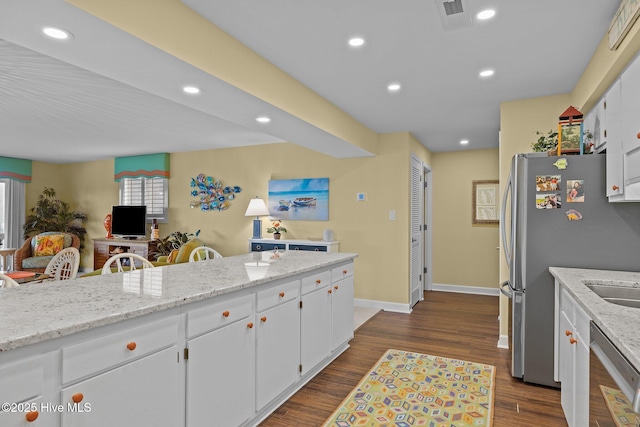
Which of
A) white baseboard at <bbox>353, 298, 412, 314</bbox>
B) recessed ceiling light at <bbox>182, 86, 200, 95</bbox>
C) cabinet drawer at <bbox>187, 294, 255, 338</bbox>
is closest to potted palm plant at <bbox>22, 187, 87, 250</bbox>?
white baseboard at <bbox>353, 298, 412, 314</bbox>

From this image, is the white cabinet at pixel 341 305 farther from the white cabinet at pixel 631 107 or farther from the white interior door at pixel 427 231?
the white interior door at pixel 427 231

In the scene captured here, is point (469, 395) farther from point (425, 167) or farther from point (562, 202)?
point (425, 167)

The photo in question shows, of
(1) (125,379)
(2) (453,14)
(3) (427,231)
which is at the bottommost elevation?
(1) (125,379)

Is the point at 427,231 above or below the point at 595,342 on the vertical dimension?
above

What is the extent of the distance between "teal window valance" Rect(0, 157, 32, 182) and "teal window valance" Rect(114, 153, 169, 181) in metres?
1.94

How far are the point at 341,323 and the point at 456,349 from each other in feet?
3.82

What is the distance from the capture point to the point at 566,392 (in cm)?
215

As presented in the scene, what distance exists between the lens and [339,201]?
538 cm

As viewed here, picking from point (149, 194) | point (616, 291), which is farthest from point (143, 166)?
point (616, 291)

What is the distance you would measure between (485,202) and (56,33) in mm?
5778

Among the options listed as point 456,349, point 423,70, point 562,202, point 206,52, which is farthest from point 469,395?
point 206,52

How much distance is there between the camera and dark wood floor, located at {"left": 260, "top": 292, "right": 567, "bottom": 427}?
234 centimetres

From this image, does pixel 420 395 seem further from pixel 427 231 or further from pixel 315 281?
pixel 427 231

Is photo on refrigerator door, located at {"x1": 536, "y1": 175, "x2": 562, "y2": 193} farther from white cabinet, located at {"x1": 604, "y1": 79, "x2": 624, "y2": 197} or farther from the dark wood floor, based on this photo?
the dark wood floor
